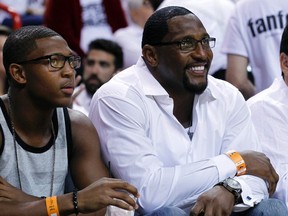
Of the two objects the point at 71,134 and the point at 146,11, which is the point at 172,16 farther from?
the point at 146,11

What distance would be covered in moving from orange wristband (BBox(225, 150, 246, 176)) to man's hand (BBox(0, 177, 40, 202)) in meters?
1.01

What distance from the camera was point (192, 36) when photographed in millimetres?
4680

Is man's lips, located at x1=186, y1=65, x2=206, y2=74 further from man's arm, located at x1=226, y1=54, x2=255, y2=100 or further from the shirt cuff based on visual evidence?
man's arm, located at x1=226, y1=54, x2=255, y2=100

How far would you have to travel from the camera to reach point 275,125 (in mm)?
4961

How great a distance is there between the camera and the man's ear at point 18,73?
434 cm

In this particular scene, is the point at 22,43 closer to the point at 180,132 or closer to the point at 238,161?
the point at 180,132

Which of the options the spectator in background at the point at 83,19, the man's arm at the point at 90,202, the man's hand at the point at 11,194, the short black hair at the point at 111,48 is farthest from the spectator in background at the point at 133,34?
the man's arm at the point at 90,202

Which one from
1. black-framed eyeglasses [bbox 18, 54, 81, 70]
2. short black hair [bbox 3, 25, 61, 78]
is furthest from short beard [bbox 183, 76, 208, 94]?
short black hair [bbox 3, 25, 61, 78]

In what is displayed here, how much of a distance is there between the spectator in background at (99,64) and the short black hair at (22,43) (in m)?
3.02

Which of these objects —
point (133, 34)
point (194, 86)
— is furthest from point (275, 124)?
point (133, 34)

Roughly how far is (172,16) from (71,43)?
10.6 ft

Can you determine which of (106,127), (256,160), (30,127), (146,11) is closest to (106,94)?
(106,127)

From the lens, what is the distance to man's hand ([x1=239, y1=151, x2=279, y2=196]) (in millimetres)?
4543

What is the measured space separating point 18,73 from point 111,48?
322 cm
